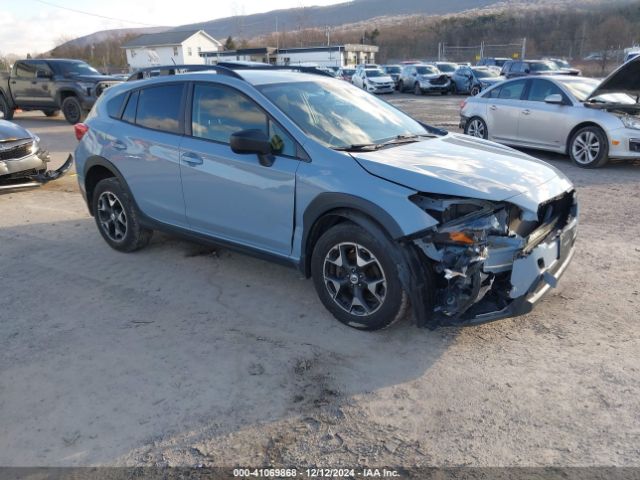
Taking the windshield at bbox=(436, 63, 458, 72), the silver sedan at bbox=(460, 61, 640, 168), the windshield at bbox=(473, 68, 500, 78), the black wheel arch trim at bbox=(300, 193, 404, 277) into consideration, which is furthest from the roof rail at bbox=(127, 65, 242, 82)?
the windshield at bbox=(436, 63, 458, 72)

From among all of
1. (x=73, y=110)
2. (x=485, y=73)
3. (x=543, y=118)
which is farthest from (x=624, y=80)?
(x=485, y=73)

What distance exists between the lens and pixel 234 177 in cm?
429

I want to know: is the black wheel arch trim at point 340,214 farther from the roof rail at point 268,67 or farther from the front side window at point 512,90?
the front side window at point 512,90

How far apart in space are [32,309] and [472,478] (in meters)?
3.64

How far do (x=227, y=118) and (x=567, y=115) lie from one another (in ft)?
23.7

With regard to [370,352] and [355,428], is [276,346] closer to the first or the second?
[370,352]

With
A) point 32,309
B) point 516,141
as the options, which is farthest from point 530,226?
point 516,141

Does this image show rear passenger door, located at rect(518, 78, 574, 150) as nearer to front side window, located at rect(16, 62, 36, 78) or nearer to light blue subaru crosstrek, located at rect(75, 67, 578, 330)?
light blue subaru crosstrek, located at rect(75, 67, 578, 330)

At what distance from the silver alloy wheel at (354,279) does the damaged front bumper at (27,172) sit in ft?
21.1

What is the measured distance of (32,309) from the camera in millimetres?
4410

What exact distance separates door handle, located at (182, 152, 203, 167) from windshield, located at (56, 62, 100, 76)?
14735 mm

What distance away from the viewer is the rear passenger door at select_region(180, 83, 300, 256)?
4.05 meters

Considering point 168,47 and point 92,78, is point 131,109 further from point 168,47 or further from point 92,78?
point 168,47

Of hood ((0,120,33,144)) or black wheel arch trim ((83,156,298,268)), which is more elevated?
hood ((0,120,33,144))
